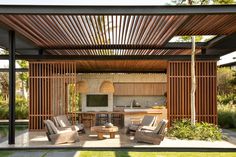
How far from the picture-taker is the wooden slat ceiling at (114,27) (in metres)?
9.56

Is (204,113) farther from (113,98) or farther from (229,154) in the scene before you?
(113,98)

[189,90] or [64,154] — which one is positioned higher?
[189,90]

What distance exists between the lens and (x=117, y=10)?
27.8 feet

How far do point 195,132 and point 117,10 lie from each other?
5915mm

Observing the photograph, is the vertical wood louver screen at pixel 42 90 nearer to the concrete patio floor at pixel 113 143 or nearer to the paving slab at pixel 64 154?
the concrete patio floor at pixel 113 143

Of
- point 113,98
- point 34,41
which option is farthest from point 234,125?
point 34,41

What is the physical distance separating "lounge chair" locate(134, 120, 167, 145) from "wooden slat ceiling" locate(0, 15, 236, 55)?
9.24ft

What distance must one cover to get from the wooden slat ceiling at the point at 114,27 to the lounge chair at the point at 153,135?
9.24 feet

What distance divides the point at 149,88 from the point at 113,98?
83.1 inches

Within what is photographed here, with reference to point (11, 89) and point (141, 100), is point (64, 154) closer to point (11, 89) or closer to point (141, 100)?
point (11, 89)

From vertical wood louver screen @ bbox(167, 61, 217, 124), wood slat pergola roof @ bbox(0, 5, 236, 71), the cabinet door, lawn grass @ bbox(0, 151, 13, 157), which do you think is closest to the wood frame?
vertical wood louver screen @ bbox(167, 61, 217, 124)

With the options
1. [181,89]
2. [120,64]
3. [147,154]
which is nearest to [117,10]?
[147,154]

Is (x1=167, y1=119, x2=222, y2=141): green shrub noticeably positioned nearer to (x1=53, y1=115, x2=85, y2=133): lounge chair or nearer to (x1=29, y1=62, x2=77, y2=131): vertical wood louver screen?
(x1=53, y1=115, x2=85, y2=133): lounge chair

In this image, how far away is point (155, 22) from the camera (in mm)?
10086
